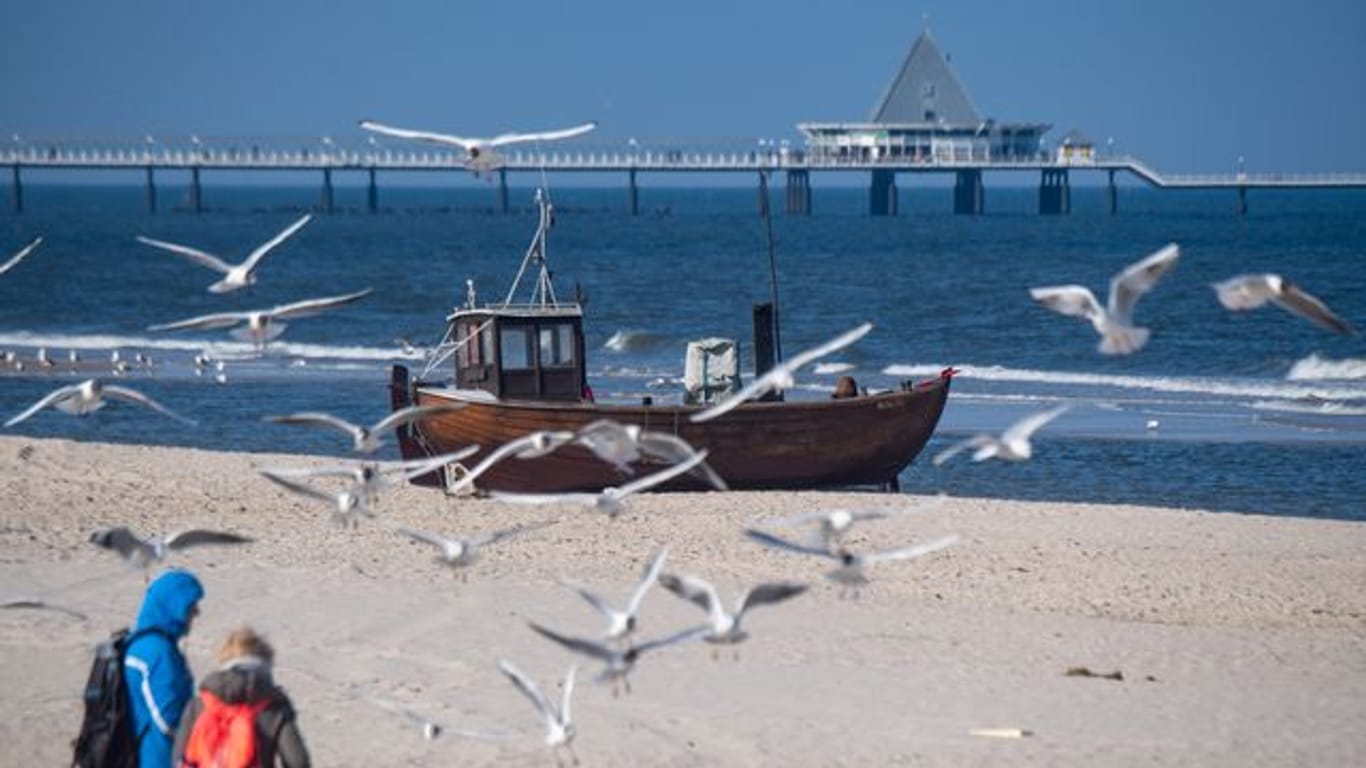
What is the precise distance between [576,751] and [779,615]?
3768 mm

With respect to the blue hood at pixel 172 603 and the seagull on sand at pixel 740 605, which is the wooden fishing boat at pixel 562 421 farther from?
the blue hood at pixel 172 603

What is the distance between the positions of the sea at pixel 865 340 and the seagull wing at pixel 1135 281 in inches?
461

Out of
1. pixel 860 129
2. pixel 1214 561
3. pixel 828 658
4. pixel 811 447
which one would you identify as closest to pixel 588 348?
pixel 811 447

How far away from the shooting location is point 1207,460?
88.0ft

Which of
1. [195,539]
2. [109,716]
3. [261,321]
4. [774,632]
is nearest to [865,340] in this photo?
[774,632]

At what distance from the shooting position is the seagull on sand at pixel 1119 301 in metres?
11.2

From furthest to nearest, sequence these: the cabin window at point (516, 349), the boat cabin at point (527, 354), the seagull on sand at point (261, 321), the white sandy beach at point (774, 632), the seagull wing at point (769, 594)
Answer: the cabin window at point (516, 349) → the boat cabin at point (527, 354) → the seagull on sand at point (261, 321) → the white sandy beach at point (774, 632) → the seagull wing at point (769, 594)

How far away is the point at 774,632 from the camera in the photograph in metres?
14.4

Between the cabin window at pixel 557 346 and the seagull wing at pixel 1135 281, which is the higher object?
the seagull wing at pixel 1135 281

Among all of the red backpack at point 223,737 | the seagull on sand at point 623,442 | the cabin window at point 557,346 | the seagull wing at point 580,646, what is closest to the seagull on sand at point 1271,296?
the seagull on sand at point 623,442

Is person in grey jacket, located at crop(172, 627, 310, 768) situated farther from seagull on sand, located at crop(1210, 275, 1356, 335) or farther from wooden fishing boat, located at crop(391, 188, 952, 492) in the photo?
wooden fishing boat, located at crop(391, 188, 952, 492)

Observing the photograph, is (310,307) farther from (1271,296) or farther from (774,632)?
(1271,296)

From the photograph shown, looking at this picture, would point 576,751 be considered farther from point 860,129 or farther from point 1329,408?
point 860,129

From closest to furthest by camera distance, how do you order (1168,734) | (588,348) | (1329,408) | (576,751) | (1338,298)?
(576,751), (1168,734), (1329,408), (588,348), (1338,298)
